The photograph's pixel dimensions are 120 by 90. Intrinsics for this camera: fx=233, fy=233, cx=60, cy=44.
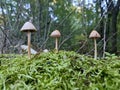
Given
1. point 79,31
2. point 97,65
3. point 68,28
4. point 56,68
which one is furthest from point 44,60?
point 79,31

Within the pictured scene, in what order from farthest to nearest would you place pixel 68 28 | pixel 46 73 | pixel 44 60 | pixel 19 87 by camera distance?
1. pixel 68 28
2. pixel 44 60
3. pixel 46 73
4. pixel 19 87

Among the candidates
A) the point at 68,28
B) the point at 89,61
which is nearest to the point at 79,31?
the point at 68,28

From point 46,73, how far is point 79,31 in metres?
7.42

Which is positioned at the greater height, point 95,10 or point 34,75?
point 95,10

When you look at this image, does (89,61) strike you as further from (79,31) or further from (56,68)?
(79,31)

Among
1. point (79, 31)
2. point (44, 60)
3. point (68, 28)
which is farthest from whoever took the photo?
point (79, 31)

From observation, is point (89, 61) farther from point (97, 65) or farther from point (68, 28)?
point (68, 28)

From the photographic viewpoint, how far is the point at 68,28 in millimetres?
7648

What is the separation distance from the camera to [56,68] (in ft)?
2.87

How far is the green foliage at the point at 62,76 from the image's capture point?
0.76 metres

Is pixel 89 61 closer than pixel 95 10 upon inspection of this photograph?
Yes

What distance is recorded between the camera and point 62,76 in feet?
2.68

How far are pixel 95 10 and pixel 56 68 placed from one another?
7.44 meters

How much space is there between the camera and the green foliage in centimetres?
76
